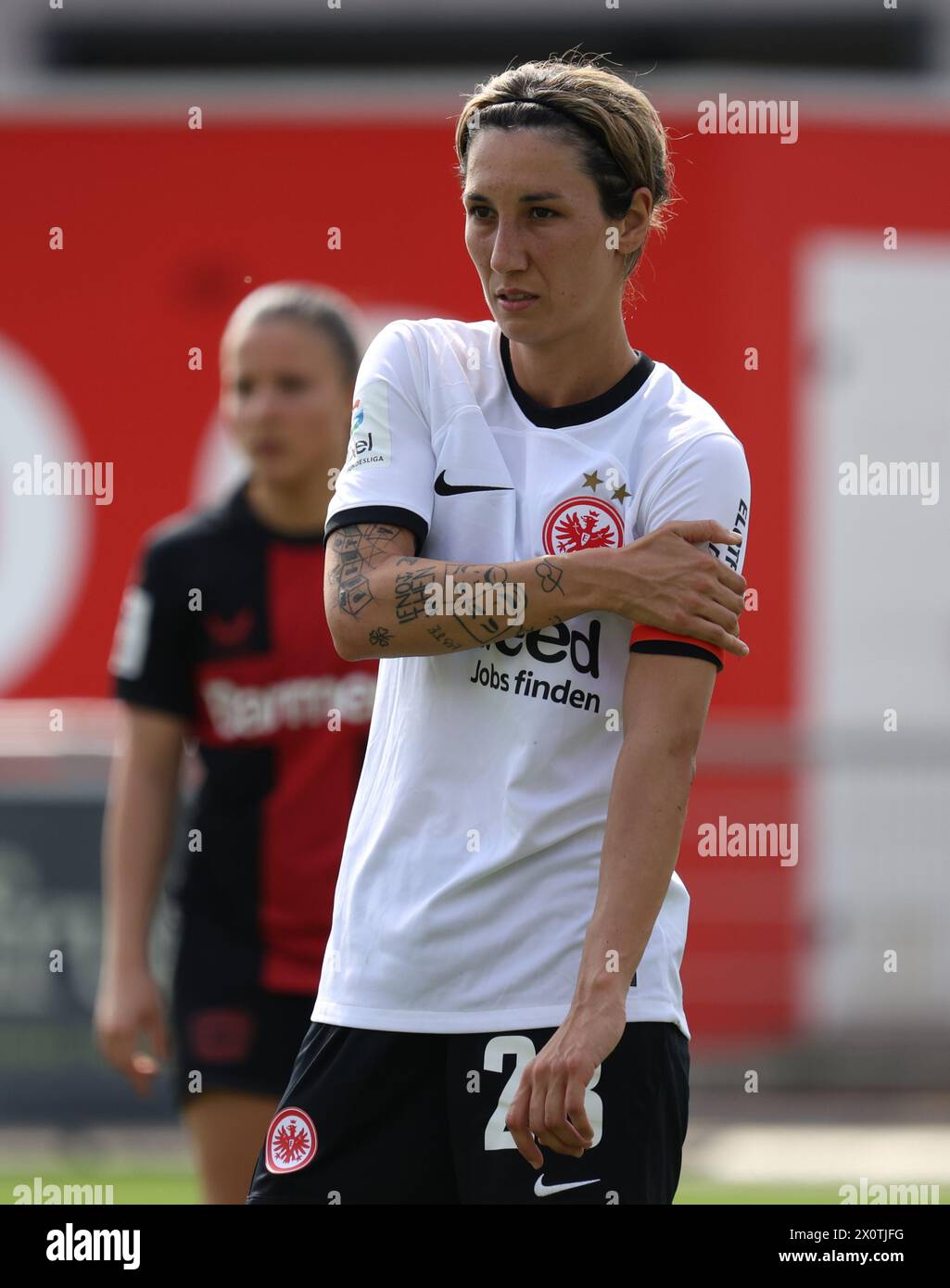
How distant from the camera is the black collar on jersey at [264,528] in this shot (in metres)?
4.86

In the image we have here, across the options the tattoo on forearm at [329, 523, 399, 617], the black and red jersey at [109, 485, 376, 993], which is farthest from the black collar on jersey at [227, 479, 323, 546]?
the tattoo on forearm at [329, 523, 399, 617]

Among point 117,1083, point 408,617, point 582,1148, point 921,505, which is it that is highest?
point 921,505

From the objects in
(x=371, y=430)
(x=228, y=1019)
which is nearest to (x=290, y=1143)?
(x=371, y=430)

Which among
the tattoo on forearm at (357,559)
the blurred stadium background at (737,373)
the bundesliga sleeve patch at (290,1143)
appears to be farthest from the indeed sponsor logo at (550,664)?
the blurred stadium background at (737,373)

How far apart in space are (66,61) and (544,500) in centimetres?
1193

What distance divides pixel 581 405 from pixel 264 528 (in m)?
1.78

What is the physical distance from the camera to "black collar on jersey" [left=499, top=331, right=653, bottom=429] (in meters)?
3.23

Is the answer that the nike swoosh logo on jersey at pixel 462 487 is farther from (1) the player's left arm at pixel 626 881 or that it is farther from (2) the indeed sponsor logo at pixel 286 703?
(2) the indeed sponsor logo at pixel 286 703

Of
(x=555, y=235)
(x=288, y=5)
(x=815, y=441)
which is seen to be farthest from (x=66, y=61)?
(x=555, y=235)

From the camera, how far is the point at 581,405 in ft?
10.7

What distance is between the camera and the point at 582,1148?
2.98m

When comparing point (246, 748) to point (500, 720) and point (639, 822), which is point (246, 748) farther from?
point (639, 822)
